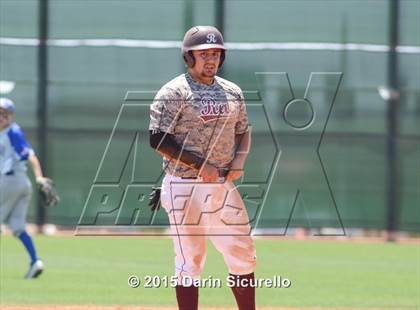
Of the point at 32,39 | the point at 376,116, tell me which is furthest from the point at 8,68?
the point at 376,116

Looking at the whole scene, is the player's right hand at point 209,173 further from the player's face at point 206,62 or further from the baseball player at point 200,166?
the player's face at point 206,62

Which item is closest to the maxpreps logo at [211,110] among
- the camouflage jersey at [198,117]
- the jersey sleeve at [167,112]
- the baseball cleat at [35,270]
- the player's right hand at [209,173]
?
the camouflage jersey at [198,117]

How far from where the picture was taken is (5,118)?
11.3 m

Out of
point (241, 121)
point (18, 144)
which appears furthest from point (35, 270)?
point (241, 121)

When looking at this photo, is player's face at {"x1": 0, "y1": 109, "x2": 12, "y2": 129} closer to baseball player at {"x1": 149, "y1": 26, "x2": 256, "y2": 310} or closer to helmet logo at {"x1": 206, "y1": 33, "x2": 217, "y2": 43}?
baseball player at {"x1": 149, "y1": 26, "x2": 256, "y2": 310}

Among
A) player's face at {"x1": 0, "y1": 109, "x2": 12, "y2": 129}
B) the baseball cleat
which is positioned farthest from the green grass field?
player's face at {"x1": 0, "y1": 109, "x2": 12, "y2": 129}

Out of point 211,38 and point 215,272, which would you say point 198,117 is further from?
point 215,272

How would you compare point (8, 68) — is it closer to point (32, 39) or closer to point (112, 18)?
point (32, 39)

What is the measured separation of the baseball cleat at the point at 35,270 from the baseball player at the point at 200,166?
4.34 metres

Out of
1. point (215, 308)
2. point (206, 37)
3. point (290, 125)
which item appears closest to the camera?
point (206, 37)

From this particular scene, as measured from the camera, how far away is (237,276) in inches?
269

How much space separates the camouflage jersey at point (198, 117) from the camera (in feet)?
21.9

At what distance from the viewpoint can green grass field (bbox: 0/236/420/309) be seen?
9719 millimetres

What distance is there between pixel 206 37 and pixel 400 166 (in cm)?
1054
